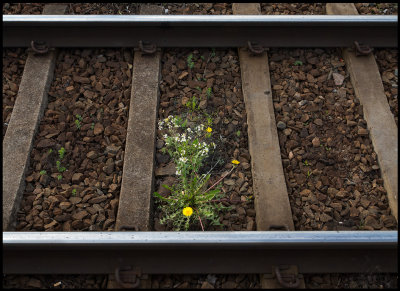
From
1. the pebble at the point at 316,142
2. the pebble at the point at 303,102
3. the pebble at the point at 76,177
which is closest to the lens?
the pebble at the point at 76,177

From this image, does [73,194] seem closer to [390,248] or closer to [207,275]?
[207,275]

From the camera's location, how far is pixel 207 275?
9.53ft

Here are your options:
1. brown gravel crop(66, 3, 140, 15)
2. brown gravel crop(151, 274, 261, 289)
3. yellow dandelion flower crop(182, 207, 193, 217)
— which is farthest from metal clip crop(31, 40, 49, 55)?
brown gravel crop(151, 274, 261, 289)

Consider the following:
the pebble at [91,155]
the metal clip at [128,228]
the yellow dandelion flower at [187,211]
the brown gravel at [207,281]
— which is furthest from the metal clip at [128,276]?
the pebble at [91,155]

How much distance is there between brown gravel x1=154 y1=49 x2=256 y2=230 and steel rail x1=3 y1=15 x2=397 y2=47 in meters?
0.18

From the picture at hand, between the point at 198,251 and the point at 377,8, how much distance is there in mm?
3507

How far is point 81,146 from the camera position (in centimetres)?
356

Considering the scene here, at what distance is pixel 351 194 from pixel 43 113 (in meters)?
2.72

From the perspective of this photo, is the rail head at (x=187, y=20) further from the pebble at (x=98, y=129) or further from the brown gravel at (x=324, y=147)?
the pebble at (x=98, y=129)

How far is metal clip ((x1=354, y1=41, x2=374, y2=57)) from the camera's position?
4.06m

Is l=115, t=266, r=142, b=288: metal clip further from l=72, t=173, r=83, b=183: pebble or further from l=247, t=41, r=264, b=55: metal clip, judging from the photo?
l=247, t=41, r=264, b=55: metal clip

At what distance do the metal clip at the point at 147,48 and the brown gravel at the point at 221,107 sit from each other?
0.16 meters

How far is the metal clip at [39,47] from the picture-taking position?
157 inches

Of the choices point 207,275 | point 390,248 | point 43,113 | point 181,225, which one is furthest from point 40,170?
point 390,248
